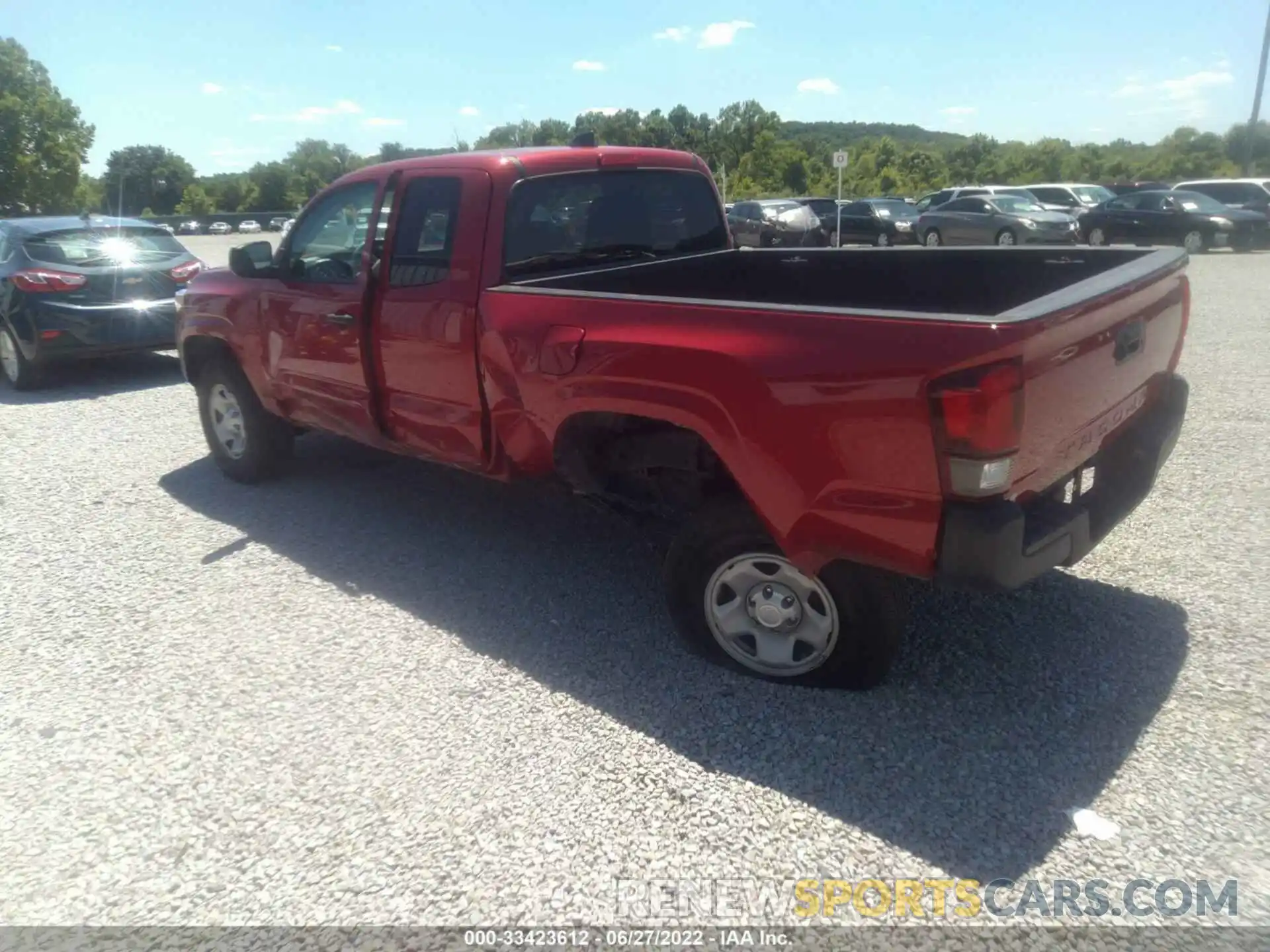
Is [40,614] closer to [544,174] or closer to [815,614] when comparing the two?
A: [544,174]

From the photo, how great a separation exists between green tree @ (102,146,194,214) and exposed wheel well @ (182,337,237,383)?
105 m

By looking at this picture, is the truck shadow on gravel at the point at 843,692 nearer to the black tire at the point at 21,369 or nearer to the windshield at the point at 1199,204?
the black tire at the point at 21,369

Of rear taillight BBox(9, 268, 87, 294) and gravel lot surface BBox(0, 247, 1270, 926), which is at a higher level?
rear taillight BBox(9, 268, 87, 294)

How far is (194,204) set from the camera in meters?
96.0

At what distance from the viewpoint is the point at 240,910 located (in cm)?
258

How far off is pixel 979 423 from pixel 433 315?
2618mm

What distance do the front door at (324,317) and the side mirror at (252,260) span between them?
4.1 inches

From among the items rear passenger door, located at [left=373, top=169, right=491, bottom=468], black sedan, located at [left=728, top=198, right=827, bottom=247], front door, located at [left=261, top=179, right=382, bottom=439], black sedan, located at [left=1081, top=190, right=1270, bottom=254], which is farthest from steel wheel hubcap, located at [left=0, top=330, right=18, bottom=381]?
black sedan, located at [left=1081, top=190, right=1270, bottom=254]

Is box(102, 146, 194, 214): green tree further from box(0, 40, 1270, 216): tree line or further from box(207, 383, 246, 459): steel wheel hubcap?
box(207, 383, 246, 459): steel wheel hubcap

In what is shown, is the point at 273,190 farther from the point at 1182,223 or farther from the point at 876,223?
the point at 1182,223

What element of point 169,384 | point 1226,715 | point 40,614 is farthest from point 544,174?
point 169,384

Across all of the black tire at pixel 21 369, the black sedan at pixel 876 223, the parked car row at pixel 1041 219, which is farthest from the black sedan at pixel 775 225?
the black tire at pixel 21 369

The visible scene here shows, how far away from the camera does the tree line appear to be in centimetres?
4259

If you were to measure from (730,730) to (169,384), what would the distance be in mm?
8312
